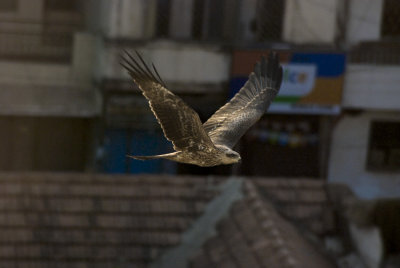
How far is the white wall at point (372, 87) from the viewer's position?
14750 millimetres

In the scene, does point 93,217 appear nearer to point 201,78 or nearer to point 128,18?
point 128,18

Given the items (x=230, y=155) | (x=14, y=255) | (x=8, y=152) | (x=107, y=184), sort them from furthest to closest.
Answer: (x=8, y=152) < (x=107, y=184) < (x=14, y=255) < (x=230, y=155)

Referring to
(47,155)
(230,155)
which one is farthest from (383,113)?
(230,155)

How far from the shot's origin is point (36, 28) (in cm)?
1563

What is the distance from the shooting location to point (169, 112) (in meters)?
4.09

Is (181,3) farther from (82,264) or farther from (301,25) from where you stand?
(82,264)

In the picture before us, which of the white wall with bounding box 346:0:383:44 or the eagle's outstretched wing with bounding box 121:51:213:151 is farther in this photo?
the white wall with bounding box 346:0:383:44

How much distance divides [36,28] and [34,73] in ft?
3.39

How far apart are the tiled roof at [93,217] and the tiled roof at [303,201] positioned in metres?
0.67

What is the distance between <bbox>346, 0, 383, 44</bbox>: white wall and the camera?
590 inches

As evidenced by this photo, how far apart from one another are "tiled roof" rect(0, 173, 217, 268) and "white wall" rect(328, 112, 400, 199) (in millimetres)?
6336

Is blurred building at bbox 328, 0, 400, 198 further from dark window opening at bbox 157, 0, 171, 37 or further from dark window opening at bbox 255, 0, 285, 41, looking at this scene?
dark window opening at bbox 157, 0, 171, 37

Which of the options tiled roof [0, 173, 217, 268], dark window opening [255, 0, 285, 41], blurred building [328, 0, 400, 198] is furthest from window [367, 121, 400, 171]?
tiled roof [0, 173, 217, 268]

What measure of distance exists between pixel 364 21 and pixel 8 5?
608cm
